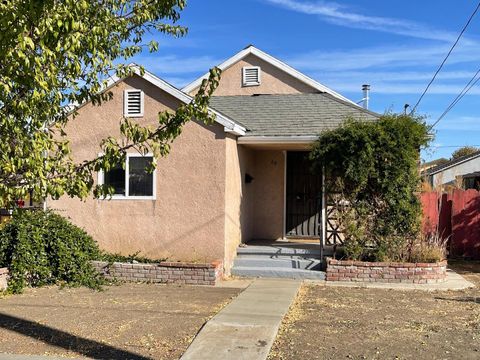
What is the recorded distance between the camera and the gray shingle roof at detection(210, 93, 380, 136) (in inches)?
451

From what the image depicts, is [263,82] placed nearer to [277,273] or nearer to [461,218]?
[461,218]

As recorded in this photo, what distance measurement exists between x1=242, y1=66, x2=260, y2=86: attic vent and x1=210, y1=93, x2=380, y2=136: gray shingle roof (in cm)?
115

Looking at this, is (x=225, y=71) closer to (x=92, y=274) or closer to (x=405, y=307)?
(x=92, y=274)

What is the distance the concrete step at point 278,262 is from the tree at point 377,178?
819 millimetres

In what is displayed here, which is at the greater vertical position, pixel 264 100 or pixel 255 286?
pixel 264 100

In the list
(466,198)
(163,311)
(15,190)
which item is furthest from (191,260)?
(466,198)

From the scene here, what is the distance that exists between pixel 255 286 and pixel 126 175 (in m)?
3.72

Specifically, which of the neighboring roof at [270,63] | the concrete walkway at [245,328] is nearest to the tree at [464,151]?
the neighboring roof at [270,63]

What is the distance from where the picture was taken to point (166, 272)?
9.71 m

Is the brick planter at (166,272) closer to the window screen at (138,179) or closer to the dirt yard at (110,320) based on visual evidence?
the dirt yard at (110,320)

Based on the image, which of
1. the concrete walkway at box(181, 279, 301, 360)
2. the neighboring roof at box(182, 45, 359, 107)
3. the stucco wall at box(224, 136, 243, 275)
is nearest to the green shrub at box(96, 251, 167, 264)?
the stucco wall at box(224, 136, 243, 275)

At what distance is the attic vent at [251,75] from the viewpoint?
618 inches

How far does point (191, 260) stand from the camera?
10.4 meters

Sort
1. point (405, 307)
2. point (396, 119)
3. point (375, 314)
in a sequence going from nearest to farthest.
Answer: point (375, 314), point (405, 307), point (396, 119)
